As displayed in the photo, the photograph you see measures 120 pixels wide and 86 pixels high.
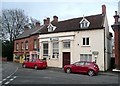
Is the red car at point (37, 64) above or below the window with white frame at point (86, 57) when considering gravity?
below

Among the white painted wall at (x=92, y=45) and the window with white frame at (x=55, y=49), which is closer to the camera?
the white painted wall at (x=92, y=45)

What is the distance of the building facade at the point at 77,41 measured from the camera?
96.5 ft

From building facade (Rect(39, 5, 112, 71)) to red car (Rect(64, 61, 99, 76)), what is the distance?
5.10 m

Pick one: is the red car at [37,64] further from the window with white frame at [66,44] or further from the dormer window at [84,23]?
the dormer window at [84,23]

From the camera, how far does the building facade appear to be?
29422 millimetres

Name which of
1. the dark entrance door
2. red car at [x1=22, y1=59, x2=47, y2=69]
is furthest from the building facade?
red car at [x1=22, y1=59, x2=47, y2=69]

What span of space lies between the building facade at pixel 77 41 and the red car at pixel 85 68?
16.7 ft

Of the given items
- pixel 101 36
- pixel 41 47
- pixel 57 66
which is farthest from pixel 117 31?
pixel 41 47

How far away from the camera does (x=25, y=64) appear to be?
33312 mm

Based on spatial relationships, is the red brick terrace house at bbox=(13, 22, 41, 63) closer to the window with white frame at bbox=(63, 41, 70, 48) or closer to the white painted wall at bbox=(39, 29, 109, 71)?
the white painted wall at bbox=(39, 29, 109, 71)

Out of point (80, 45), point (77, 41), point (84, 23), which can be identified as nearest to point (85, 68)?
point (80, 45)

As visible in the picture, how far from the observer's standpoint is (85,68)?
24.2 metres

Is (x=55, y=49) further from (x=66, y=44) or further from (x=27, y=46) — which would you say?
(x=27, y=46)

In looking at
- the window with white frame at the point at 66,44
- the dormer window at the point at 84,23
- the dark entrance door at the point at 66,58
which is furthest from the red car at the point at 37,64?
the dormer window at the point at 84,23
